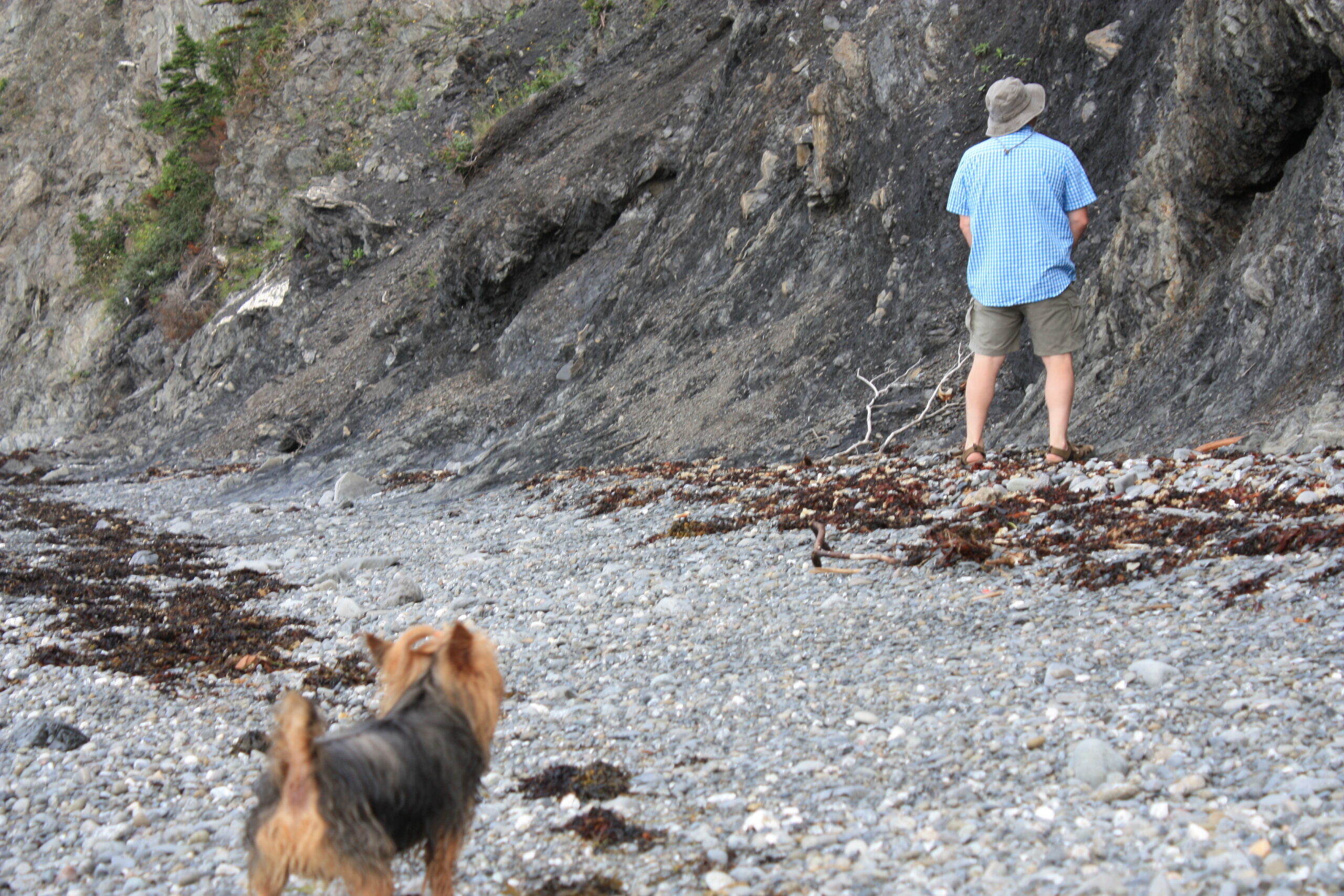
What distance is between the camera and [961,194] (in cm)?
660

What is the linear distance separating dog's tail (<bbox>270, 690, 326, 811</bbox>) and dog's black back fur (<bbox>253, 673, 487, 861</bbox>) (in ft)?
0.07

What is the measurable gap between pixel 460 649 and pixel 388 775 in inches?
13.5

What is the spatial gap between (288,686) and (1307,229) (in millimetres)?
6287

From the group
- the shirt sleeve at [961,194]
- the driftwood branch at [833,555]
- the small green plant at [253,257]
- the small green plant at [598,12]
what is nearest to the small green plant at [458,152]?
the small green plant at [598,12]

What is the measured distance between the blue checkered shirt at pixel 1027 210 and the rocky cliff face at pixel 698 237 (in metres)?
1.23

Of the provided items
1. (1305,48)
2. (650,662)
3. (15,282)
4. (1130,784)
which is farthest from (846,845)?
(15,282)

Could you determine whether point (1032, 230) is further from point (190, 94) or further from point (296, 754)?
point (190, 94)

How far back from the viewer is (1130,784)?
9.21 feet

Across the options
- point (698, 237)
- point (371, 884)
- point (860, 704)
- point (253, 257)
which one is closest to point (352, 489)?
point (698, 237)

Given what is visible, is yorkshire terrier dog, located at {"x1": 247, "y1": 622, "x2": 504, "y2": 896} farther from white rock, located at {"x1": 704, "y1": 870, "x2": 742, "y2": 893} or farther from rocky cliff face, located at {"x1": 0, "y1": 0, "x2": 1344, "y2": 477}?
rocky cliff face, located at {"x1": 0, "y1": 0, "x2": 1344, "y2": 477}

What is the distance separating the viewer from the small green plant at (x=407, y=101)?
22703 mm

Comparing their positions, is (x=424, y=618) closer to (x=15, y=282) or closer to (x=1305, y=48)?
(x=1305, y=48)

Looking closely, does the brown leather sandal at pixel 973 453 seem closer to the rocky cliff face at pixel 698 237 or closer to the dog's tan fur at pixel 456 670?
the rocky cliff face at pixel 698 237

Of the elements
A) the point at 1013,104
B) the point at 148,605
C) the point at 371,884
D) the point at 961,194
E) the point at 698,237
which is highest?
the point at 1013,104
